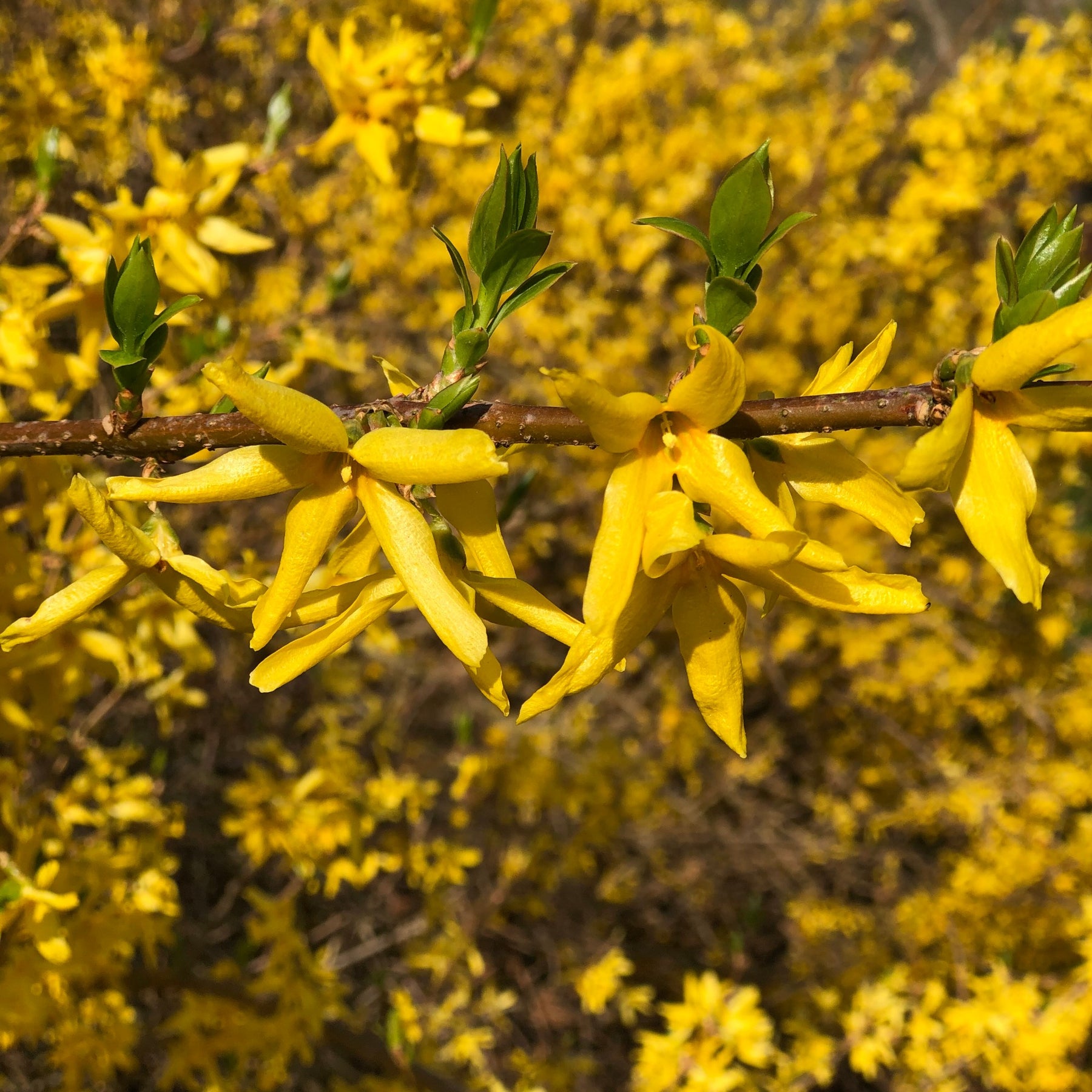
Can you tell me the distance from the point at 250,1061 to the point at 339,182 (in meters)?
3.63

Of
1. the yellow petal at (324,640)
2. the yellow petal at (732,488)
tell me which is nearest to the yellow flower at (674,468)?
the yellow petal at (732,488)

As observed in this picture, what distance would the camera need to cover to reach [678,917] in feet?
14.5

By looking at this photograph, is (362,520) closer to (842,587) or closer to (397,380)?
(397,380)

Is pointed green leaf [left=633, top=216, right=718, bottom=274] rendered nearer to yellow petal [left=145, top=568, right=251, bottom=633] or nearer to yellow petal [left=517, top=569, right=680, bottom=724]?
yellow petal [left=517, top=569, right=680, bottom=724]

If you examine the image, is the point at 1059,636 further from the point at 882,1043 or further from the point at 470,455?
the point at 470,455

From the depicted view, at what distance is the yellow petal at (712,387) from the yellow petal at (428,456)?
162 mm

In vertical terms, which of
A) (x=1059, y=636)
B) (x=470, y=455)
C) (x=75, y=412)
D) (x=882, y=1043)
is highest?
(x=470, y=455)

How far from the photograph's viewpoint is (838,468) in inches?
32.3

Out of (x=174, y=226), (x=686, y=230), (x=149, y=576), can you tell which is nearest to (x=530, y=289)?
(x=686, y=230)

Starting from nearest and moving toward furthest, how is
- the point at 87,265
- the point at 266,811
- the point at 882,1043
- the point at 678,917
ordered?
the point at 87,265 → the point at 266,811 → the point at 882,1043 → the point at 678,917

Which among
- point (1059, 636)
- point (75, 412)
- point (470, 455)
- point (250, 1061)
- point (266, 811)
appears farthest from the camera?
point (1059, 636)

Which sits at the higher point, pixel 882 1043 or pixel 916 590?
pixel 916 590

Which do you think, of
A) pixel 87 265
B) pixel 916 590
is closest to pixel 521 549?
pixel 87 265

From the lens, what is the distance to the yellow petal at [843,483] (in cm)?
80
